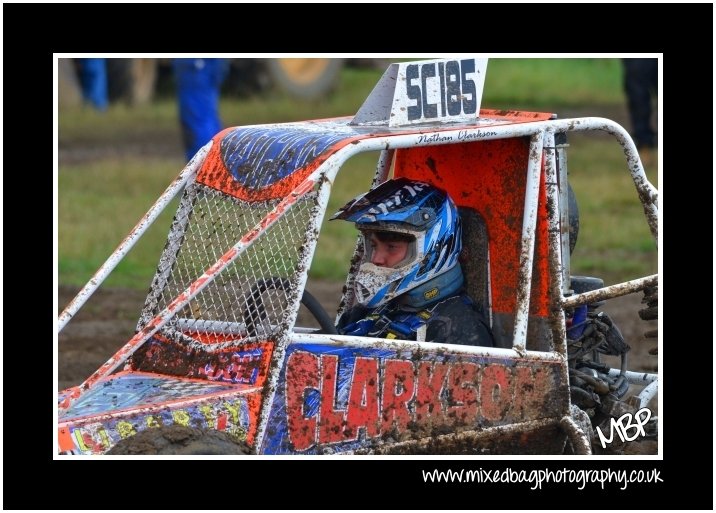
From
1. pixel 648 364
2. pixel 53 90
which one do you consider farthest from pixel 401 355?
pixel 648 364

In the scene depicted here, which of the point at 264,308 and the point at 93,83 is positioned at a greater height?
the point at 93,83

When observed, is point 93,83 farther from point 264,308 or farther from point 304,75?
point 264,308

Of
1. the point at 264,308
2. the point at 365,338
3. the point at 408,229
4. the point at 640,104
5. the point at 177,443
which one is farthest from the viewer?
the point at 640,104

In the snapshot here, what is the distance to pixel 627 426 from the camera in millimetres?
5543

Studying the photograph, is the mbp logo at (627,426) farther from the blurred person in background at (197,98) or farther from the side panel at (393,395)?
the blurred person in background at (197,98)

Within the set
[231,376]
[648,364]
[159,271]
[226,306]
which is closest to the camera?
[231,376]

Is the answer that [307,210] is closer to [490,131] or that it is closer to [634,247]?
[490,131]

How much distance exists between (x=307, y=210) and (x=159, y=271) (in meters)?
0.93

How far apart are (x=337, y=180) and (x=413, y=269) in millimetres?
8267

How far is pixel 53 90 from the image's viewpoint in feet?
17.3

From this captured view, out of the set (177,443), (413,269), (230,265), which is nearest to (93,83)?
(413,269)

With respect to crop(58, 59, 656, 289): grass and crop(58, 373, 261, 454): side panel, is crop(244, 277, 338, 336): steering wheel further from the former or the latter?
crop(58, 59, 656, 289): grass

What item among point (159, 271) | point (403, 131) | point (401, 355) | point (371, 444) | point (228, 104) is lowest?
point (371, 444)

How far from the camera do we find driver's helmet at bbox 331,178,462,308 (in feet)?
16.9
